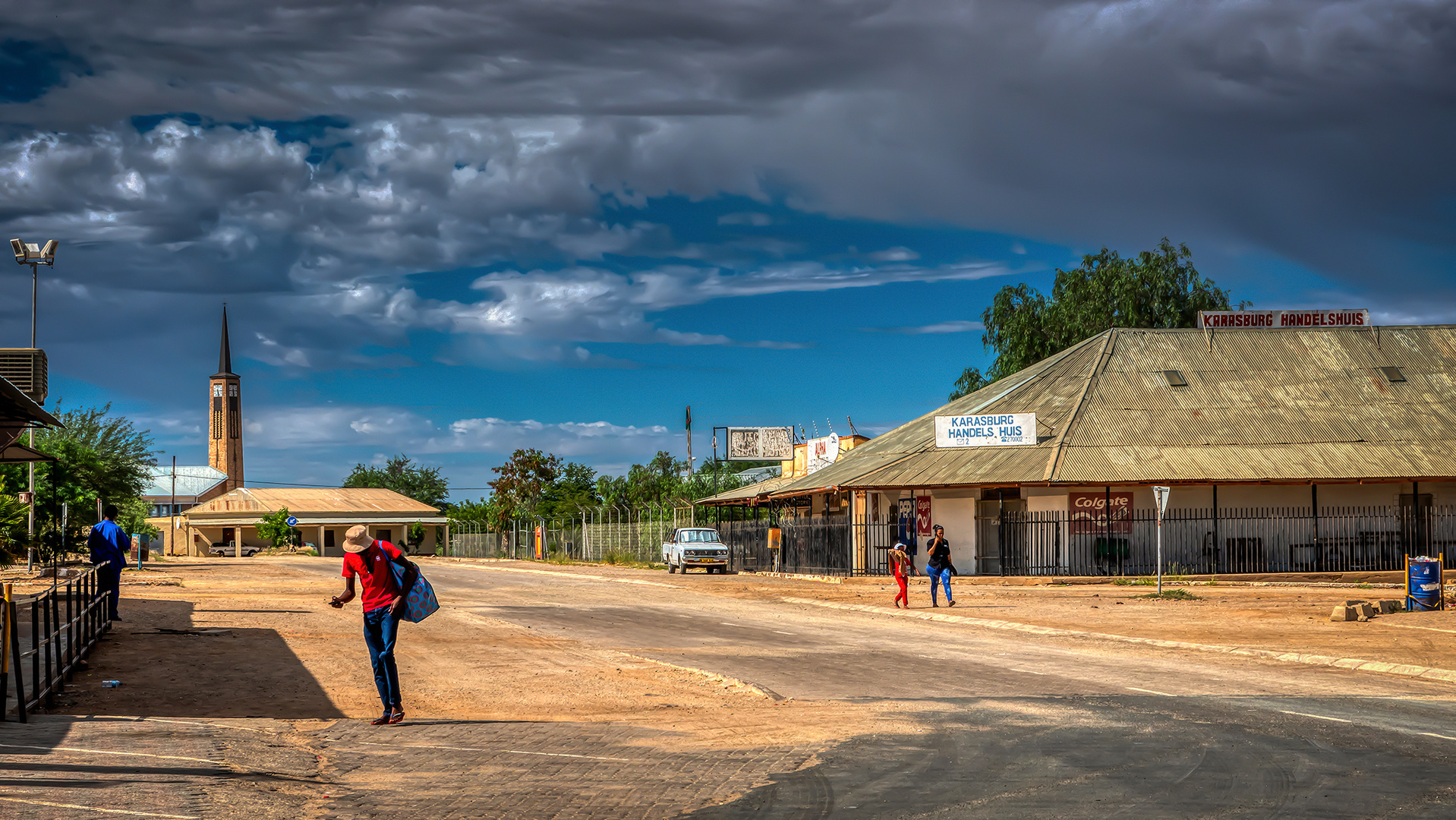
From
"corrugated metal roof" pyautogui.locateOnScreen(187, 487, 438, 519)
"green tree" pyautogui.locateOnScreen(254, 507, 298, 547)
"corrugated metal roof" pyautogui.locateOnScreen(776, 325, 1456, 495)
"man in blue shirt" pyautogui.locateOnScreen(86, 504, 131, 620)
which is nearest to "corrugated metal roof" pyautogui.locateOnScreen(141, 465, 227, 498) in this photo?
"corrugated metal roof" pyautogui.locateOnScreen(187, 487, 438, 519)

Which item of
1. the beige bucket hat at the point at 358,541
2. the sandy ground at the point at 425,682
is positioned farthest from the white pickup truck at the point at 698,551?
the beige bucket hat at the point at 358,541

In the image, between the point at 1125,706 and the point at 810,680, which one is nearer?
the point at 1125,706

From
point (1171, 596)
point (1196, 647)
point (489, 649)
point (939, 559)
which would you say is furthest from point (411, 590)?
point (1171, 596)

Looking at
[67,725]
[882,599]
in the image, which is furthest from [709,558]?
[67,725]

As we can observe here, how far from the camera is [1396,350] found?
46.3m

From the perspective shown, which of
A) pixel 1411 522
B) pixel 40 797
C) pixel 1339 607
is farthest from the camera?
pixel 1411 522

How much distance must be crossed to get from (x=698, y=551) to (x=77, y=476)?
24.2 meters

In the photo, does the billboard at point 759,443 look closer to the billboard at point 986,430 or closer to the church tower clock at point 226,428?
the billboard at point 986,430

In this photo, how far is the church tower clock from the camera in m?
156

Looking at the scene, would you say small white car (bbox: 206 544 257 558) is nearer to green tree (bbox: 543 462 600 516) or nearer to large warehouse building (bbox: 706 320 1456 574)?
green tree (bbox: 543 462 600 516)

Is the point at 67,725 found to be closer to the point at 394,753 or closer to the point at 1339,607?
the point at 394,753

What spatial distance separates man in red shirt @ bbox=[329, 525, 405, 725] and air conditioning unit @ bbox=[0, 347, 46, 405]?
606 inches

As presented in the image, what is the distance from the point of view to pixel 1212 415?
138ft

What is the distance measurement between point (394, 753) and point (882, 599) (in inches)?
862
